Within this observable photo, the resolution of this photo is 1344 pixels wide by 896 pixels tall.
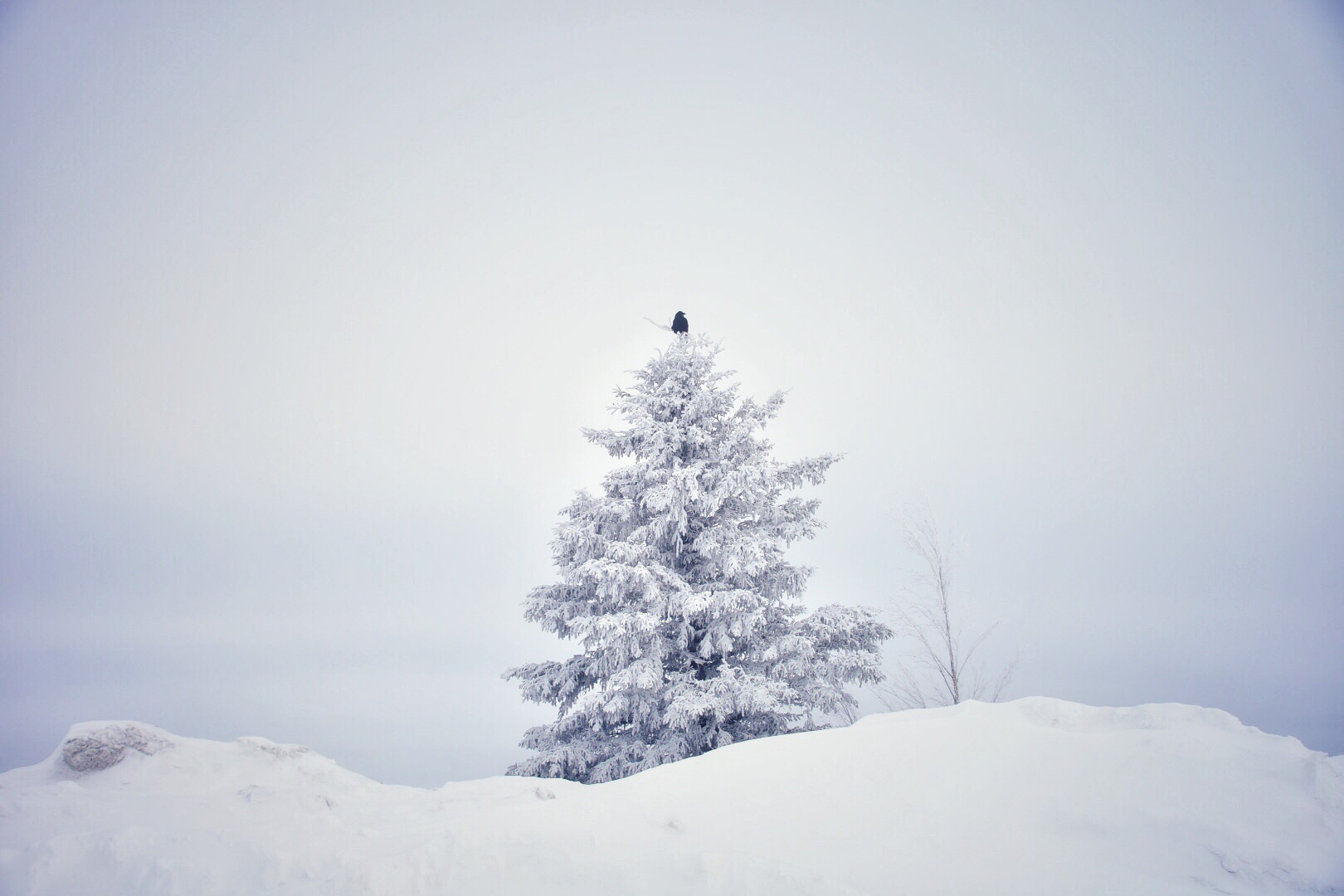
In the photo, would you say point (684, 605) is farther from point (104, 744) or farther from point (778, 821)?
point (104, 744)

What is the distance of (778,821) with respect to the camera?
13.7 feet

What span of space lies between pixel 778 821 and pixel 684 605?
4.41 m

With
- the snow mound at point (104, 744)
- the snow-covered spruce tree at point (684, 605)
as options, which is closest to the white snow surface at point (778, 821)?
the snow mound at point (104, 744)

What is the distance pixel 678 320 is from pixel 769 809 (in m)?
8.82

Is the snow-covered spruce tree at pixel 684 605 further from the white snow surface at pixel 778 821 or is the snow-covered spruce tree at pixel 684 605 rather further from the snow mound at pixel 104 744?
the snow mound at pixel 104 744

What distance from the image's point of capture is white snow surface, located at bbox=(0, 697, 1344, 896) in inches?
134

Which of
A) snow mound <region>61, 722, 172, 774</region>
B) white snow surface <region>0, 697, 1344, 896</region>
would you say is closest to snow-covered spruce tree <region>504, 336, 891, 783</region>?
white snow surface <region>0, 697, 1344, 896</region>

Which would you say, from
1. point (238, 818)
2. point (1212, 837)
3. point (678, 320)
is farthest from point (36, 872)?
point (678, 320)

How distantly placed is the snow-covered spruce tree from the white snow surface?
3.22 metres

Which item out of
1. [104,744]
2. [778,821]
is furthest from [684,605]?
[104,744]

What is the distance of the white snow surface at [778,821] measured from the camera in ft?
11.1

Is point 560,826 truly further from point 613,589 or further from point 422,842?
point 613,589

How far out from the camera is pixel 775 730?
29.1ft

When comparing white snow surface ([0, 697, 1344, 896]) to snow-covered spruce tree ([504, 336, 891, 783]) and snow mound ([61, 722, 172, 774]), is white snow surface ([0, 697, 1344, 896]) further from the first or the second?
snow-covered spruce tree ([504, 336, 891, 783])
